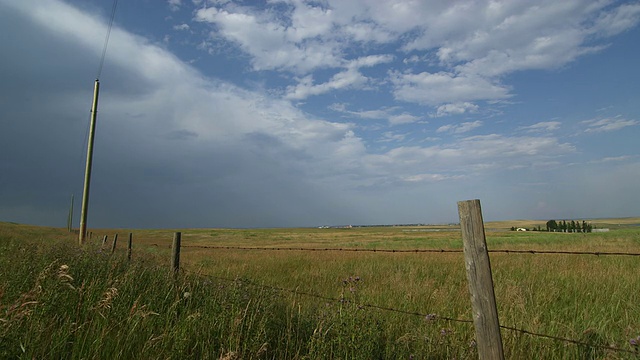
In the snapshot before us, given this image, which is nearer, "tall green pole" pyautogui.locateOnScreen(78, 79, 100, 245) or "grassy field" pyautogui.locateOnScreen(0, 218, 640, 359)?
"grassy field" pyautogui.locateOnScreen(0, 218, 640, 359)

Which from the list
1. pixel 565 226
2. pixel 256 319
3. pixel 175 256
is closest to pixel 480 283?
pixel 256 319

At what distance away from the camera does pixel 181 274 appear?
232 inches

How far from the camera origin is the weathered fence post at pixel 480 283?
2.57m

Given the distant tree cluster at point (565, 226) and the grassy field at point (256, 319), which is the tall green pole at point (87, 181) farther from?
the distant tree cluster at point (565, 226)

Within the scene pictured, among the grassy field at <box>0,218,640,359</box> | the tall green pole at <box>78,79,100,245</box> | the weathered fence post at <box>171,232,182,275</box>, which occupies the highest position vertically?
the tall green pole at <box>78,79,100,245</box>

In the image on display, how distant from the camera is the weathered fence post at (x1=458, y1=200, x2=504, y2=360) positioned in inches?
101

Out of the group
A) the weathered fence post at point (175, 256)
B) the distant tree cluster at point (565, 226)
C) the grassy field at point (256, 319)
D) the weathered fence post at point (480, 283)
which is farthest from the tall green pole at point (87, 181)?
the distant tree cluster at point (565, 226)

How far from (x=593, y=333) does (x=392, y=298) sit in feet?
8.83

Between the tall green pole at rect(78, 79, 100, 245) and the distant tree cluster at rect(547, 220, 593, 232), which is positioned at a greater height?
the tall green pole at rect(78, 79, 100, 245)

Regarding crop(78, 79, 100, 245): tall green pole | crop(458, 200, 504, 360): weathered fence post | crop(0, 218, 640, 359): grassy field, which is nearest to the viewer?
crop(458, 200, 504, 360): weathered fence post

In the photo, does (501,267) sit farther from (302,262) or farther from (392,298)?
(302,262)

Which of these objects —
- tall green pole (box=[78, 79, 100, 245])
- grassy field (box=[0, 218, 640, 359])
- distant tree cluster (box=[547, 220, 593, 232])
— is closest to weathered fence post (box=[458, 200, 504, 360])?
grassy field (box=[0, 218, 640, 359])

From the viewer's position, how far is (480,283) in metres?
2.64

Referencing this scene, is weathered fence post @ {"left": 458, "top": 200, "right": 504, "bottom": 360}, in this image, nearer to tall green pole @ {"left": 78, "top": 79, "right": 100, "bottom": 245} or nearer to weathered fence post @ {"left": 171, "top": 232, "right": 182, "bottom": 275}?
weathered fence post @ {"left": 171, "top": 232, "right": 182, "bottom": 275}
